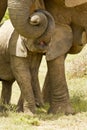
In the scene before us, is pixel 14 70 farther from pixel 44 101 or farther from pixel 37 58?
pixel 44 101

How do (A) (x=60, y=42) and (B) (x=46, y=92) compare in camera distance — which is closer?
(A) (x=60, y=42)

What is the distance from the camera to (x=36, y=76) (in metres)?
7.79

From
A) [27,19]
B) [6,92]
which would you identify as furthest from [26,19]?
[6,92]

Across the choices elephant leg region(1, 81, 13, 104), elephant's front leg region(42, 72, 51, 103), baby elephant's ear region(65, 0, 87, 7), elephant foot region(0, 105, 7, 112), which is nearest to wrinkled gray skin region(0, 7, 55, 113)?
elephant foot region(0, 105, 7, 112)

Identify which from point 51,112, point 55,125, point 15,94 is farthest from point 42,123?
point 15,94

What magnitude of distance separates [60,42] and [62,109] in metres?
0.91

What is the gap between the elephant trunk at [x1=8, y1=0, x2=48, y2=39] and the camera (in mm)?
6551

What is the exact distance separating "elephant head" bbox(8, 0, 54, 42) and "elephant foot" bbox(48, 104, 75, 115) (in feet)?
3.89

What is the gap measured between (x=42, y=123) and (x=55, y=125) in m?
0.19

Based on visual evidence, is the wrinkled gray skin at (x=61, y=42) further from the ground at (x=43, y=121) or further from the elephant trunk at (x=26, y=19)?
the elephant trunk at (x=26, y=19)

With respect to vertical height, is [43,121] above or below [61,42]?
below

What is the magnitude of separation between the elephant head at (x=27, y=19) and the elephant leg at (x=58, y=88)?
723 mm

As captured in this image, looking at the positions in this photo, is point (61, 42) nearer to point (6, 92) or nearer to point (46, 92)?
point (46, 92)

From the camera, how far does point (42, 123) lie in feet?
22.1
